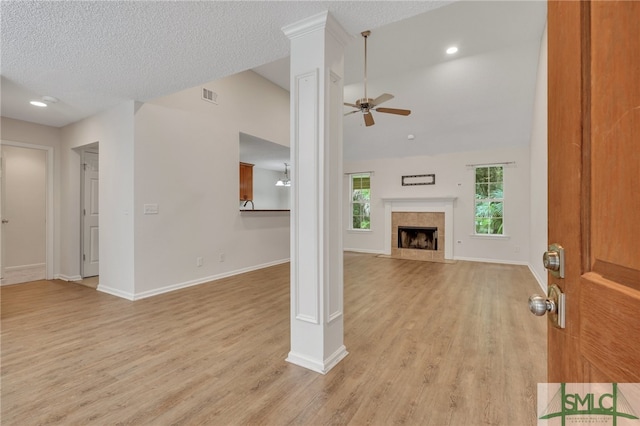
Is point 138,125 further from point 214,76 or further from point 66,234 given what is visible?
point 66,234

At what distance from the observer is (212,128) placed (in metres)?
4.41

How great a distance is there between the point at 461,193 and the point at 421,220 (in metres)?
1.06

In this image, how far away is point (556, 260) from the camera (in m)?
0.65

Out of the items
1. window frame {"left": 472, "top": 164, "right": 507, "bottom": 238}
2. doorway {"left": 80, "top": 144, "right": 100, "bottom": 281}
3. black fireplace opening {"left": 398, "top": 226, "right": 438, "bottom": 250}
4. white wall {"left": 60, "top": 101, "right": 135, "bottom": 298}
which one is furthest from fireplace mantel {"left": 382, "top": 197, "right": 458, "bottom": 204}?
doorway {"left": 80, "top": 144, "right": 100, "bottom": 281}

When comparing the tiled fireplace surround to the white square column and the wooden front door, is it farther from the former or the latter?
the wooden front door

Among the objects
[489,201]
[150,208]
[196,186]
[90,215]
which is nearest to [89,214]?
[90,215]

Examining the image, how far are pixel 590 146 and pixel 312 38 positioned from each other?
1938 mm

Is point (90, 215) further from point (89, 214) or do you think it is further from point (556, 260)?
point (556, 260)

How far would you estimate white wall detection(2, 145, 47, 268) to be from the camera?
4766 millimetres

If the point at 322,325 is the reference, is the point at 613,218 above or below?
above

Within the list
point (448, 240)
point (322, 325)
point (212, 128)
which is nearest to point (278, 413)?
point (322, 325)

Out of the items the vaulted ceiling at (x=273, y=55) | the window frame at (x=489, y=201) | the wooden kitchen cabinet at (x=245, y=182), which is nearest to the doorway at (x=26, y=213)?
the vaulted ceiling at (x=273, y=55)

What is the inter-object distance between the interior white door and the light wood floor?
1094 mm

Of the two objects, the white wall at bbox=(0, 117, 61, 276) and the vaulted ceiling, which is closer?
→ the vaulted ceiling
